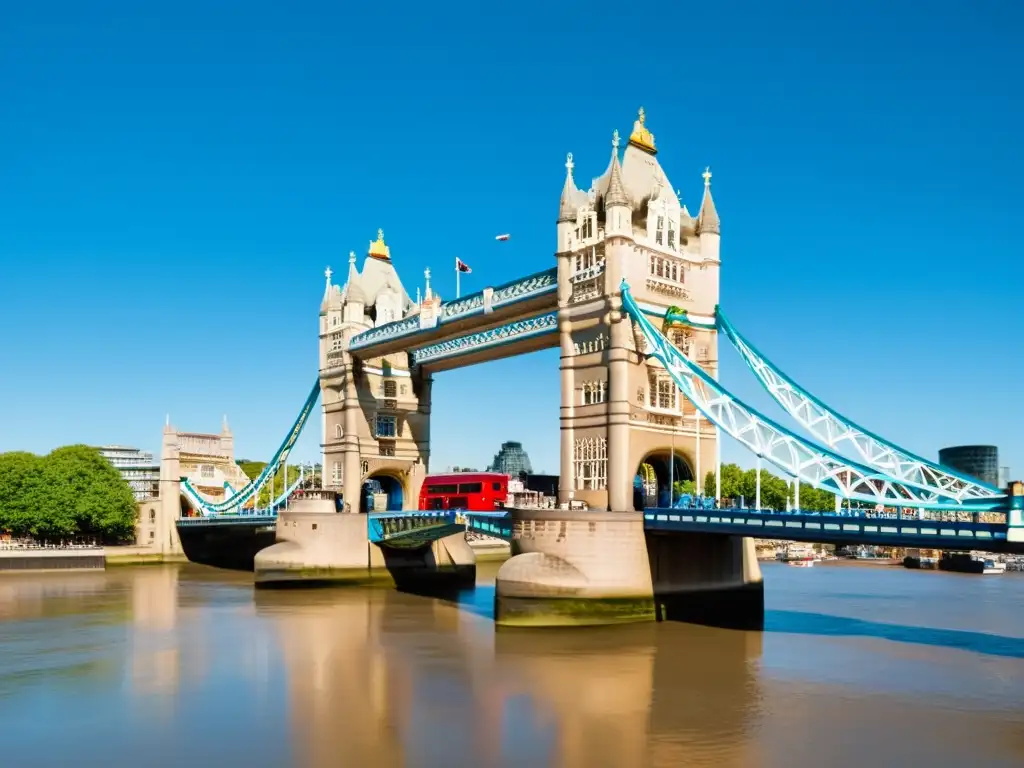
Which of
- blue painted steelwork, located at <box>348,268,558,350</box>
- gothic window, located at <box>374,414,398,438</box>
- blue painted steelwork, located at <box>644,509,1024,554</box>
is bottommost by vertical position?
blue painted steelwork, located at <box>644,509,1024,554</box>

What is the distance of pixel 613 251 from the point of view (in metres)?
42.8

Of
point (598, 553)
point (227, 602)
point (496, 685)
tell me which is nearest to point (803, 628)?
point (598, 553)

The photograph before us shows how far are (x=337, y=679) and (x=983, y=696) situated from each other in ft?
59.8

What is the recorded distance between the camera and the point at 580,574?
125ft

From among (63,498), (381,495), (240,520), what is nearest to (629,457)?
(381,495)

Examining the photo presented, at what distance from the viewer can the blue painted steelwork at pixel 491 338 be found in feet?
159

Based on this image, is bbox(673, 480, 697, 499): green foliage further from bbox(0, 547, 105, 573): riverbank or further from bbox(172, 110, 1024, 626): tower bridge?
bbox(0, 547, 105, 573): riverbank

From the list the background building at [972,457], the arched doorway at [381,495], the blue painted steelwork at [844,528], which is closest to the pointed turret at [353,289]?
the arched doorway at [381,495]

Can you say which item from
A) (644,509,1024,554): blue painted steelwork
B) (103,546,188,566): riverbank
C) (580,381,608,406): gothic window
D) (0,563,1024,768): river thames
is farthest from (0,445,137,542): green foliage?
(644,509,1024,554): blue painted steelwork

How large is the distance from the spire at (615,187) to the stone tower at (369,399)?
2183cm

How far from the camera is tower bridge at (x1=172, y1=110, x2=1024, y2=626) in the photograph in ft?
113

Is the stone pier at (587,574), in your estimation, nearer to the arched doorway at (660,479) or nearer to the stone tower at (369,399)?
the arched doorway at (660,479)

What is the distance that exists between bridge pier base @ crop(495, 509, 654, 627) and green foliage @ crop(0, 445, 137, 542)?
178ft

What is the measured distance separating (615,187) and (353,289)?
27361 millimetres
